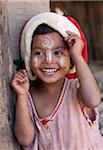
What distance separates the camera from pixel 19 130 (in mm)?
2506

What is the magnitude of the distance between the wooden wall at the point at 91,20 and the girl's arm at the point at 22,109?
6699 millimetres

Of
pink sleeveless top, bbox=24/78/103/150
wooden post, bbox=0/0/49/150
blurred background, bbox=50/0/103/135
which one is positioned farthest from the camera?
blurred background, bbox=50/0/103/135

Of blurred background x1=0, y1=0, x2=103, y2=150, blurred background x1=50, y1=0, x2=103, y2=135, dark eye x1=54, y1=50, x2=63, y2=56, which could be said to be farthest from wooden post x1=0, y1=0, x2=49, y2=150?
blurred background x1=50, y1=0, x2=103, y2=135

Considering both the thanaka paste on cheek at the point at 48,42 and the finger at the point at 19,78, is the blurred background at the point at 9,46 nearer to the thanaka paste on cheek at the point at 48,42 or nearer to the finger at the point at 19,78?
the finger at the point at 19,78

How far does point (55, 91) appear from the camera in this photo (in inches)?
104

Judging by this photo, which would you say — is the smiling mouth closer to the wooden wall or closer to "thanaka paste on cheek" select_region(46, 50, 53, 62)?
"thanaka paste on cheek" select_region(46, 50, 53, 62)

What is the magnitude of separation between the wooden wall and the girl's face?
665 centimetres

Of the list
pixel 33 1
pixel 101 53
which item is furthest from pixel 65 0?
pixel 33 1

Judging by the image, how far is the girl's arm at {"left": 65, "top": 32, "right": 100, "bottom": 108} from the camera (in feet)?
8.09

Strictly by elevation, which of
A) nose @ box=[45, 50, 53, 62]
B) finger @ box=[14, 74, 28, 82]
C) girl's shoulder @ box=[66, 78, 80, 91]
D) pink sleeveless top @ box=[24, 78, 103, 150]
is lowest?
pink sleeveless top @ box=[24, 78, 103, 150]

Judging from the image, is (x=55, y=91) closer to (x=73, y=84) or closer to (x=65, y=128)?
(x=73, y=84)

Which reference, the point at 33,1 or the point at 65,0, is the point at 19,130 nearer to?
the point at 33,1

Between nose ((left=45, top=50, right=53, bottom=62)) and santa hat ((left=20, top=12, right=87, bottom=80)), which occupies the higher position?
santa hat ((left=20, top=12, right=87, bottom=80))

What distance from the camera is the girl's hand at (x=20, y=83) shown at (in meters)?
2.47
